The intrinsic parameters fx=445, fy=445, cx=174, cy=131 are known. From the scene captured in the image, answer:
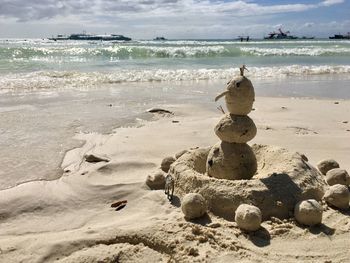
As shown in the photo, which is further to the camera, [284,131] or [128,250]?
[284,131]

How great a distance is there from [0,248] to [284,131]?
469 cm

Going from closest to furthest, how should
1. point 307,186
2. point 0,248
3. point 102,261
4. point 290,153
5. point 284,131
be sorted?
point 102,261, point 0,248, point 307,186, point 290,153, point 284,131

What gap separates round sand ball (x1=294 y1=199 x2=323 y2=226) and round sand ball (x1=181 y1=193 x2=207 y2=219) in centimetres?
75

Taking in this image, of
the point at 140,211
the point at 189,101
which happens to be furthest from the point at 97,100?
the point at 140,211

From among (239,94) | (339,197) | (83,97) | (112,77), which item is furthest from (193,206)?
(112,77)

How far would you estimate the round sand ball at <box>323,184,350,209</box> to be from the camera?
147 inches

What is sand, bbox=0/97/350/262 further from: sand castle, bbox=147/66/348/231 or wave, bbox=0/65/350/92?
wave, bbox=0/65/350/92

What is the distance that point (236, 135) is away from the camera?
3.97m

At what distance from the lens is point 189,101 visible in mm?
9844

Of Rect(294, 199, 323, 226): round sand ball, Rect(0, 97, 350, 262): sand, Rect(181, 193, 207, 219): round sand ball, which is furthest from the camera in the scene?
Rect(181, 193, 207, 219): round sand ball

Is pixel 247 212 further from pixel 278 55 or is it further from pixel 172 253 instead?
pixel 278 55

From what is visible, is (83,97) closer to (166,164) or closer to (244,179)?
(166,164)

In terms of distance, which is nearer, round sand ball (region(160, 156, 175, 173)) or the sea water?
round sand ball (region(160, 156, 175, 173))

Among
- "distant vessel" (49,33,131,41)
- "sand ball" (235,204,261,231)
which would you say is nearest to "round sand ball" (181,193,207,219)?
"sand ball" (235,204,261,231)
